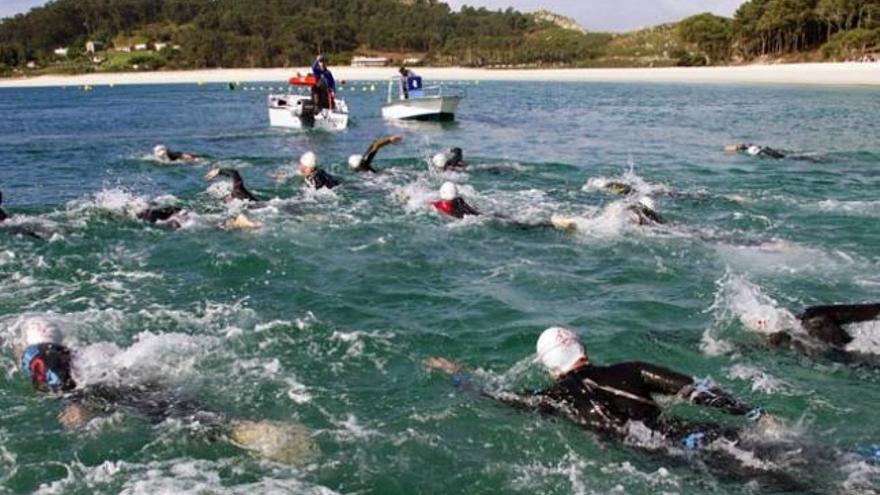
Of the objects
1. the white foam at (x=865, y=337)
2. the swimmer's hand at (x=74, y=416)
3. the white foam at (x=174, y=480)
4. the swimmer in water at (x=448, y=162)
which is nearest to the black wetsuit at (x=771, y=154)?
the swimmer in water at (x=448, y=162)

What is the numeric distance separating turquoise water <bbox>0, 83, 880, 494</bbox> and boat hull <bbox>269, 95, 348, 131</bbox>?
32.6 feet

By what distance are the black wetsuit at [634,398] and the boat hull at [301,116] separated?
30050mm

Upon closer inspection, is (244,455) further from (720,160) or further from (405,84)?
(405,84)

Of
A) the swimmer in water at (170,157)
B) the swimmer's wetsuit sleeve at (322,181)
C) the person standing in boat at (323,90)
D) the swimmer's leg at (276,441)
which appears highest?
the person standing in boat at (323,90)

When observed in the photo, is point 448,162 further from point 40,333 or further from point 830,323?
point 40,333

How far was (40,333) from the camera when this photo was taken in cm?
856

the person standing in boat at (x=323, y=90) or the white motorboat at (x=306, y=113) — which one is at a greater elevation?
the person standing in boat at (x=323, y=90)

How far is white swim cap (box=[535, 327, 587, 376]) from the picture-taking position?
7.57 metres

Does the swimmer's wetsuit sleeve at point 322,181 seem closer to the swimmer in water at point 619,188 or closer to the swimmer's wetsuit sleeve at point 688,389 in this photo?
the swimmer in water at point 619,188

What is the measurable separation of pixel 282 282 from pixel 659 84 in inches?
3046

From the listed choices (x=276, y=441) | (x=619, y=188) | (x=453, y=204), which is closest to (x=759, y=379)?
(x=276, y=441)

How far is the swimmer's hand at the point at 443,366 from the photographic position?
9445 mm

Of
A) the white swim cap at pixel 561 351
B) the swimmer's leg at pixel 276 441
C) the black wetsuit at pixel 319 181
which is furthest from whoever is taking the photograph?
the black wetsuit at pixel 319 181

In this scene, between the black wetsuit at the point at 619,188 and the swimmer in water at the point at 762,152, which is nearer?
the black wetsuit at the point at 619,188
